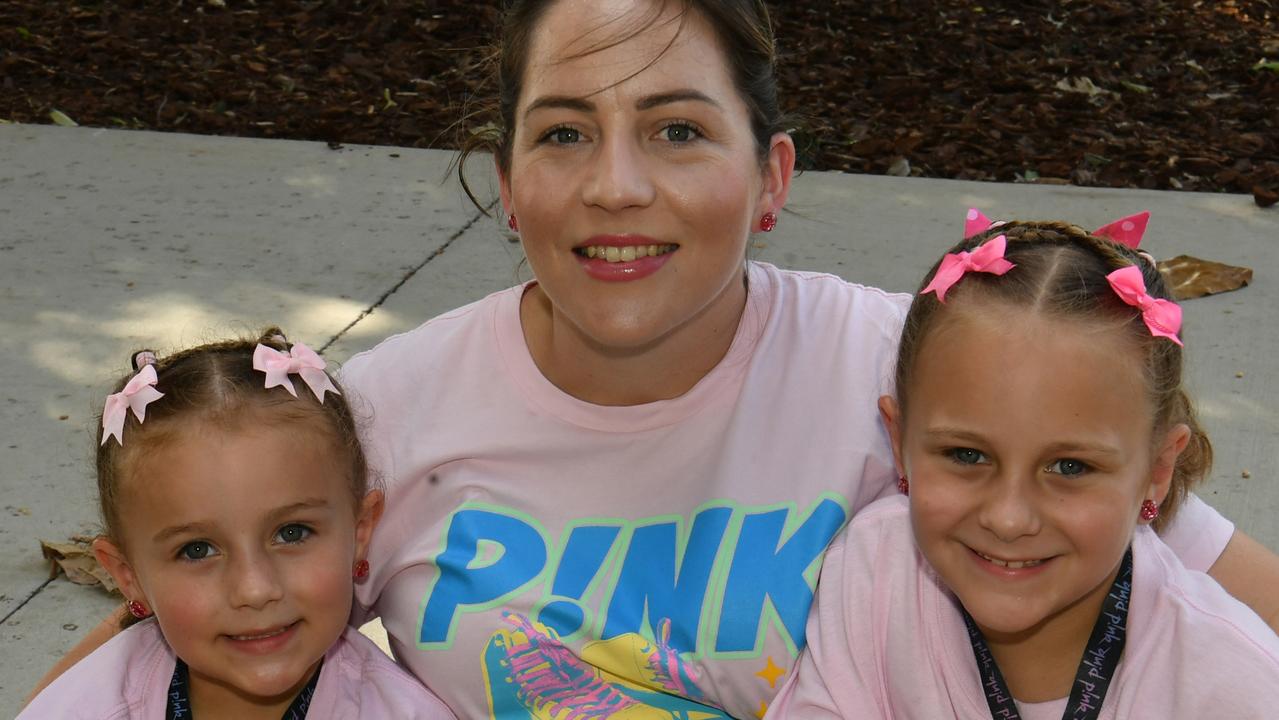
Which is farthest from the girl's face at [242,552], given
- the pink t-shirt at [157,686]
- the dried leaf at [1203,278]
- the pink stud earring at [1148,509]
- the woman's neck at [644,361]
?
the dried leaf at [1203,278]

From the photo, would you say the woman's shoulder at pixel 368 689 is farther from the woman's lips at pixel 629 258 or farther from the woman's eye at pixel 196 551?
the woman's lips at pixel 629 258

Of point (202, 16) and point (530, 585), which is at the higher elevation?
point (530, 585)

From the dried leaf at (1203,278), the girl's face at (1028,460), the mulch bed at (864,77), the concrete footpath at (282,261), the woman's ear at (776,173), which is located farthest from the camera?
the mulch bed at (864,77)

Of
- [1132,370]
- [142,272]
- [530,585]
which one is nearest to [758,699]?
[530,585]

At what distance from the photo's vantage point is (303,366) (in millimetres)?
2570

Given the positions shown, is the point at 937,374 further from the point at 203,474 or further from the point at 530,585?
the point at 203,474

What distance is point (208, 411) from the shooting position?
2.47m

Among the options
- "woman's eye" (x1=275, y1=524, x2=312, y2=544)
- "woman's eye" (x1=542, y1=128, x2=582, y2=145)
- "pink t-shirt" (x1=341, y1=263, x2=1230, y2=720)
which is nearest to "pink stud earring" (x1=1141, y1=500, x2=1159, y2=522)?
"pink t-shirt" (x1=341, y1=263, x2=1230, y2=720)

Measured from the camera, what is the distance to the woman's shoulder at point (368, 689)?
2539mm

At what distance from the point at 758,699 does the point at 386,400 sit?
0.80 m

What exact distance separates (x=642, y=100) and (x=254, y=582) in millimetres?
952

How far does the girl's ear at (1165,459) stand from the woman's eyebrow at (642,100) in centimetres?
85

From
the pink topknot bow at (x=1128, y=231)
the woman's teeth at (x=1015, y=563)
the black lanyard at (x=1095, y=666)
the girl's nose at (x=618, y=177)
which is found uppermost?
the girl's nose at (x=618, y=177)

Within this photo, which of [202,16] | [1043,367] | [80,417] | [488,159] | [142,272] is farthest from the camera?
[202,16]
